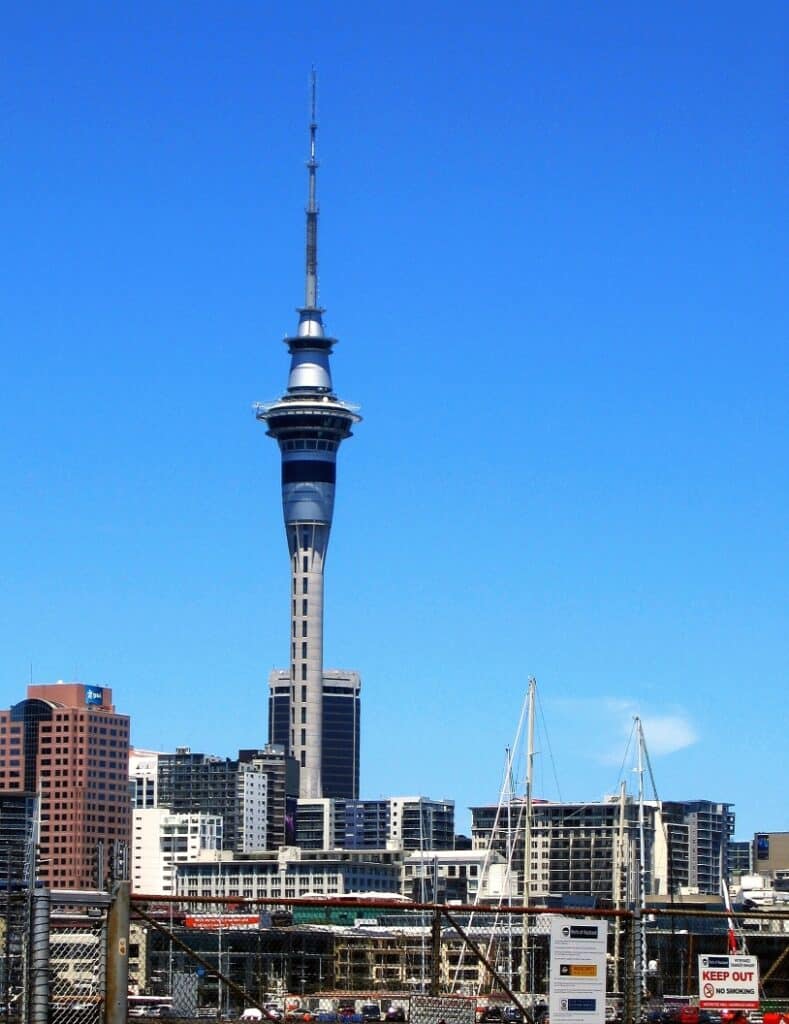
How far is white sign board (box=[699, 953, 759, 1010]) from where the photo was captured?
2727cm

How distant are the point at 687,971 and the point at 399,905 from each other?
11879 millimetres

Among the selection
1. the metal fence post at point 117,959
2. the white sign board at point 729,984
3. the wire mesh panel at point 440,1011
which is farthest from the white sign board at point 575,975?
the metal fence post at point 117,959

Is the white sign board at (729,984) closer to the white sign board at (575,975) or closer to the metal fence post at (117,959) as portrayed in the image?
the white sign board at (575,975)

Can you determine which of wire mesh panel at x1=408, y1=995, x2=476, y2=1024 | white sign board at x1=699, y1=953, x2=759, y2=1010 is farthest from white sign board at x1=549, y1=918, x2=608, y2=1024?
white sign board at x1=699, y1=953, x2=759, y2=1010

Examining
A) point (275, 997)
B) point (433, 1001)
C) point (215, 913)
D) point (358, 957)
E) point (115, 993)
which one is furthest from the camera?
point (358, 957)

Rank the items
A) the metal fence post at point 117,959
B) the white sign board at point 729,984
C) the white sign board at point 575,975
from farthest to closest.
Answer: the white sign board at point 729,984 < the white sign board at point 575,975 < the metal fence post at point 117,959

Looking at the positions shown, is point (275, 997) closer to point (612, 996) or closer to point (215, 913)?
point (612, 996)

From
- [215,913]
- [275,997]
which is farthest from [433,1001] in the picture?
[275,997]

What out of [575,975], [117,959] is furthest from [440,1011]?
[117,959]

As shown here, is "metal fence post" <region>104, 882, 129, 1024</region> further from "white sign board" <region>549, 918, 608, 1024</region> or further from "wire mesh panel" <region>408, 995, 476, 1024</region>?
"wire mesh panel" <region>408, 995, 476, 1024</region>

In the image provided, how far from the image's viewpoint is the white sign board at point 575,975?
2333cm

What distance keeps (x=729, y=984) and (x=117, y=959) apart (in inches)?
400

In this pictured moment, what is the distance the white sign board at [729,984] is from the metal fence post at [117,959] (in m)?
9.67

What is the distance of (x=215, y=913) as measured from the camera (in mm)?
31094
